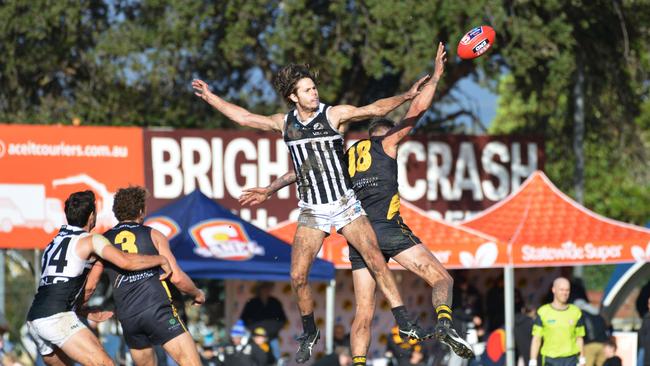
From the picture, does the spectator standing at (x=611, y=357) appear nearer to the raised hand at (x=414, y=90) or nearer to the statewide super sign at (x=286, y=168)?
the statewide super sign at (x=286, y=168)

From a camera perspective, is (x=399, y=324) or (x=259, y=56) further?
(x=259, y=56)

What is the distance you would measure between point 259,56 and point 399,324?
1556cm

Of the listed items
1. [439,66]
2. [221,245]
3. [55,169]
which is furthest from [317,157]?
[55,169]

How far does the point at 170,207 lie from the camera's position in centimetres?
1578

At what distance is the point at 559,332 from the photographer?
1362 centimetres

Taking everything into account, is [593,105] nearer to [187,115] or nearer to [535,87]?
[535,87]

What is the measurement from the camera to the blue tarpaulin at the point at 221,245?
1499cm

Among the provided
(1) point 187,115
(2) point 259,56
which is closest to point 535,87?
(2) point 259,56

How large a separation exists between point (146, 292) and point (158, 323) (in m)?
0.28

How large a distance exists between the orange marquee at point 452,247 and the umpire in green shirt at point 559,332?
2.17 m

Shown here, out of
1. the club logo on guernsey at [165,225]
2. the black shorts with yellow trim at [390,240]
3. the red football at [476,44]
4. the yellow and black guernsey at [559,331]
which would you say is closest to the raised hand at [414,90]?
the red football at [476,44]

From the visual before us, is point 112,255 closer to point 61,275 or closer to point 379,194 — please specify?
point 61,275

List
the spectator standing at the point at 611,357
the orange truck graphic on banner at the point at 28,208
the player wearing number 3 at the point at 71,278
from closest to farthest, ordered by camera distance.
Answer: the player wearing number 3 at the point at 71,278, the spectator standing at the point at 611,357, the orange truck graphic on banner at the point at 28,208

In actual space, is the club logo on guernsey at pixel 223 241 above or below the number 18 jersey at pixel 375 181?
below
